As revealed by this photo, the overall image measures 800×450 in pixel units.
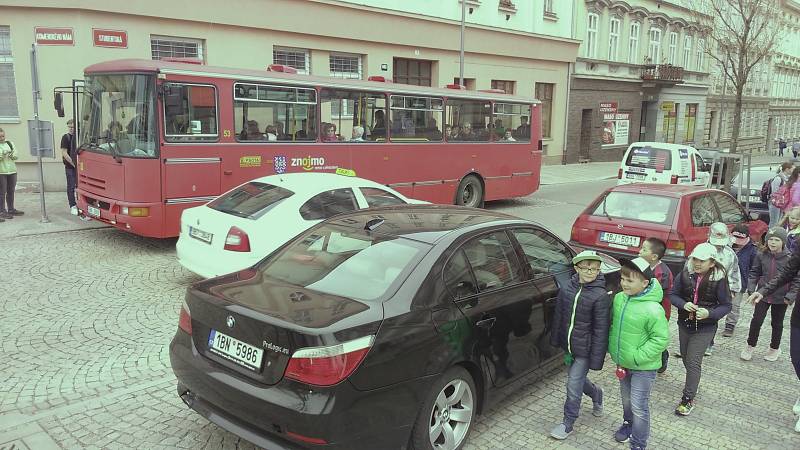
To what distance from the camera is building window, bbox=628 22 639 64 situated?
106 ft

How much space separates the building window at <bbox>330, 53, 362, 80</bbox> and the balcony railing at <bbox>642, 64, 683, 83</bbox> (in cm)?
1930

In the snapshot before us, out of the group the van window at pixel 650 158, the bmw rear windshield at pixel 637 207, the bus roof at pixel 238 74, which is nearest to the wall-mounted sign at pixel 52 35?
the bus roof at pixel 238 74

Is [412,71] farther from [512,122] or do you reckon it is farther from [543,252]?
[543,252]

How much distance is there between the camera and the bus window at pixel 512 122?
15.0 metres

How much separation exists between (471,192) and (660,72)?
76.1 ft

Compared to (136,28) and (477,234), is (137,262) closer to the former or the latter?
(477,234)

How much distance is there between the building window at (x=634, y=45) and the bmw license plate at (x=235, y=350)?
33063 millimetres

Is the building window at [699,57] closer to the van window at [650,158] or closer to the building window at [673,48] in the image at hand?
the building window at [673,48]

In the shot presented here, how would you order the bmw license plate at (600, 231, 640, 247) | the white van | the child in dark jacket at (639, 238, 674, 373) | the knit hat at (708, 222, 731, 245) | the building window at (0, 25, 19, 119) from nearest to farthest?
the child in dark jacket at (639, 238, 674, 373) < the knit hat at (708, 222, 731, 245) < the bmw license plate at (600, 231, 640, 247) < the building window at (0, 25, 19, 119) < the white van

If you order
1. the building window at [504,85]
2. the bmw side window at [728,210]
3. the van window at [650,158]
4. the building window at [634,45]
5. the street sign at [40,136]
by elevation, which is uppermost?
the building window at [634,45]

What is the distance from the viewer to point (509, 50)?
25.3 meters

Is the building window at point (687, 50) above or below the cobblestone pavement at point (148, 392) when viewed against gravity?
above

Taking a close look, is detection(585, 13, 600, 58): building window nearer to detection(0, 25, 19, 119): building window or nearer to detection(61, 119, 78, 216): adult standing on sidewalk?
detection(0, 25, 19, 119): building window

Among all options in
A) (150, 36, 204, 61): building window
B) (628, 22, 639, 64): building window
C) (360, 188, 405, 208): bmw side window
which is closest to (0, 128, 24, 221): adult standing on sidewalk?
(150, 36, 204, 61): building window
